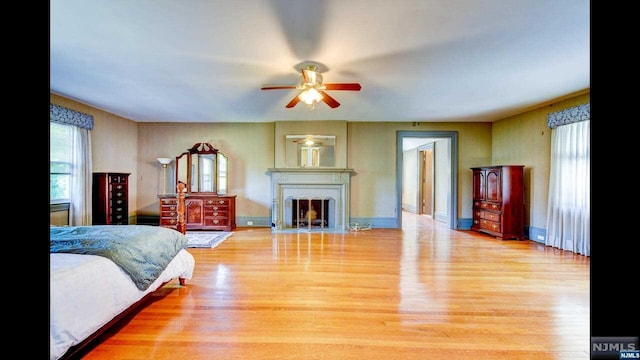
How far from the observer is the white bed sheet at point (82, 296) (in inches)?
62.2

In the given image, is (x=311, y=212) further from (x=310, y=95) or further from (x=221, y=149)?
(x=310, y=95)

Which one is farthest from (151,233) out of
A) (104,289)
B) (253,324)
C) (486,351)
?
(486,351)

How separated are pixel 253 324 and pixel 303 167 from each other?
4.21 metres

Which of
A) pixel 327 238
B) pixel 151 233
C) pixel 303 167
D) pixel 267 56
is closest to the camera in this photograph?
pixel 151 233

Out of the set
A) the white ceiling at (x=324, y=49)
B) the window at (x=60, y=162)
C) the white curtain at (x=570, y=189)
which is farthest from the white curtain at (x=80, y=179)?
the white curtain at (x=570, y=189)

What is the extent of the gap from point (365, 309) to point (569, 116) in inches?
170

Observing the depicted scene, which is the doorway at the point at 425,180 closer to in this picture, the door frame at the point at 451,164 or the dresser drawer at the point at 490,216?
the door frame at the point at 451,164

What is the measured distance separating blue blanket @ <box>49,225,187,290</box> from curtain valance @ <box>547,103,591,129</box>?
5.52 m

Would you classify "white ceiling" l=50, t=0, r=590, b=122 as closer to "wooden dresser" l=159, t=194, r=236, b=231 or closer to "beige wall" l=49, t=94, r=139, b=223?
"beige wall" l=49, t=94, r=139, b=223

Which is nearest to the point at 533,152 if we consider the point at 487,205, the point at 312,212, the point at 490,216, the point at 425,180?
the point at 487,205

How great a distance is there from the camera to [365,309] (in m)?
2.47
